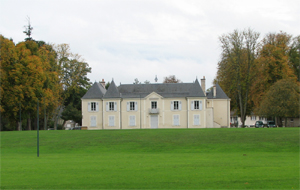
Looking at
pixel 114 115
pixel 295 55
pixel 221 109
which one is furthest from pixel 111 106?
pixel 295 55

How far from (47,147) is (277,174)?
20241mm

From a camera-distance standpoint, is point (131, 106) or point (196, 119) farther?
point (131, 106)

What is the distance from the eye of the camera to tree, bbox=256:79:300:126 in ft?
151

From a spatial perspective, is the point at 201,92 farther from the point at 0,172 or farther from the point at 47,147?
the point at 0,172

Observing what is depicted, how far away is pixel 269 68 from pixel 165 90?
17.1m

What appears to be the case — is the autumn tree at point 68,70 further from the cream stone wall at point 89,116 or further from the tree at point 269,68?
the tree at point 269,68

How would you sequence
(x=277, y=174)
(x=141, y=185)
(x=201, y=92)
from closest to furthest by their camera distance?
(x=141, y=185)
(x=277, y=174)
(x=201, y=92)

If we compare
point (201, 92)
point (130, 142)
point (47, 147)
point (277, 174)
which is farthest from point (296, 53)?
point (277, 174)

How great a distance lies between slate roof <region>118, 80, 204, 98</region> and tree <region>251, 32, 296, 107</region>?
903 centimetres

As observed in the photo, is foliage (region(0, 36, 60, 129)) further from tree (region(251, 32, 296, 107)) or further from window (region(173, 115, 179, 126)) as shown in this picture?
tree (region(251, 32, 296, 107))

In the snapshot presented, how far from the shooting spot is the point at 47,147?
90.8 feet

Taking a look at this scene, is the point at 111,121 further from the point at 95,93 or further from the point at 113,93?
the point at 95,93

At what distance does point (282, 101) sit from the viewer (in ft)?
152

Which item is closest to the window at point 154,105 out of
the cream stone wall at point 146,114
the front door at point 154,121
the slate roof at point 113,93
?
the cream stone wall at point 146,114
